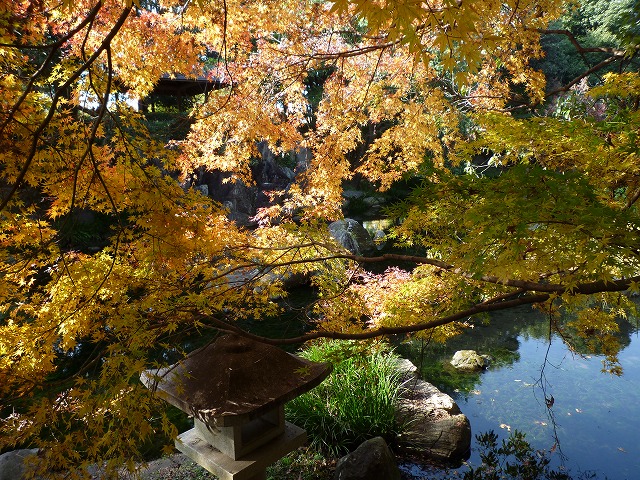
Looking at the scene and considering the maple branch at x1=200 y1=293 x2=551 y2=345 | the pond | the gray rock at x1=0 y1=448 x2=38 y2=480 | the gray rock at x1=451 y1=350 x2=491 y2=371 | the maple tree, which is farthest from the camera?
the gray rock at x1=451 y1=350 x2=491 y2=371

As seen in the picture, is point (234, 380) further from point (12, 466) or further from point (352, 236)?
point (352, 236)

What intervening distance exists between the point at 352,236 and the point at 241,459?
9.76 metres

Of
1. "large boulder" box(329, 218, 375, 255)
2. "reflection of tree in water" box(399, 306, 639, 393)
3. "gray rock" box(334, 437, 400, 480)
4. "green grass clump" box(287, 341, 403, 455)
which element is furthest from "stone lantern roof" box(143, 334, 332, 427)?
"large boulder" box(329, 218, 375, 255)

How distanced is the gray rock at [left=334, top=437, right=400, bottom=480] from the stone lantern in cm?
145

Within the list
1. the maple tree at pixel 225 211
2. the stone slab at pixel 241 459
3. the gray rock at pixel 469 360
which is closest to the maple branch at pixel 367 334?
the maple tree at pixel 225 211

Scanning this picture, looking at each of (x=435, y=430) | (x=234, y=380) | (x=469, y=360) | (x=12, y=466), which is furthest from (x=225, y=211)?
(x=469, y=360)

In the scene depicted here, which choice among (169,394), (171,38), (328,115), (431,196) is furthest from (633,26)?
(171,38)

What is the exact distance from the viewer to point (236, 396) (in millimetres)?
2416

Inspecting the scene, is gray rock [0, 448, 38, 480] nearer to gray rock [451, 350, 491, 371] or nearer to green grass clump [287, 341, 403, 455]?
green grass clump [287, 341, 403, 455]

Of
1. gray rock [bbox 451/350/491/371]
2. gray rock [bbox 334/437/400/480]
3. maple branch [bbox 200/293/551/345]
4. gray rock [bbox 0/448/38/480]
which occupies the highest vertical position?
maple branch [bbox 200/293/551/345]

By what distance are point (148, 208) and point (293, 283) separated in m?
7.32

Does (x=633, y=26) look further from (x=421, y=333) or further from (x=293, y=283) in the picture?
(x=293, y=283)

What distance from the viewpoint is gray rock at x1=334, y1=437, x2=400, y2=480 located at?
4180mm

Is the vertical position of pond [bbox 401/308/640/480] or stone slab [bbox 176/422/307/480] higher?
stone slab [bbox 176/422/307/480]
